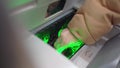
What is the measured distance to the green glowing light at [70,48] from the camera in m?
0.83

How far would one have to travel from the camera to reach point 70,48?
0.86 m

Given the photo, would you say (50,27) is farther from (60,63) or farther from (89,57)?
(60,63)

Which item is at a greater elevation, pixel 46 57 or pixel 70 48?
pixel 46 57

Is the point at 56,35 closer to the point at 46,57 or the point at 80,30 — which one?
the point at 80,30

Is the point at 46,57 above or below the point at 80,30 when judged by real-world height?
above

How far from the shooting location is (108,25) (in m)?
0.84

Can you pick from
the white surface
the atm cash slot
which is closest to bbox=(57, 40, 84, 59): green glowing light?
the atm cash slot

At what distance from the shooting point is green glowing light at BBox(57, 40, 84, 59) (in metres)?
0.83

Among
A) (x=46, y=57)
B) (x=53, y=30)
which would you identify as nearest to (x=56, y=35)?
(x=53, y=30)

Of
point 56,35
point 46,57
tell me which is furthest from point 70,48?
point 46,57

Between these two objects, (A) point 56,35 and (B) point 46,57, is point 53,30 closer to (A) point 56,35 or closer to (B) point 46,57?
(A) point 56,35

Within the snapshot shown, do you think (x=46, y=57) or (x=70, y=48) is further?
(x=70, y=48)

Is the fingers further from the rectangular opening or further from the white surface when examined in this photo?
the white surface

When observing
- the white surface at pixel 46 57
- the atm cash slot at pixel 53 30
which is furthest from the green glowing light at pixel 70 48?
the white surface at pixel 46 57
